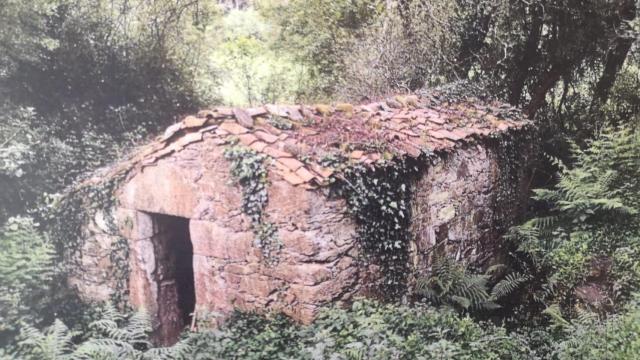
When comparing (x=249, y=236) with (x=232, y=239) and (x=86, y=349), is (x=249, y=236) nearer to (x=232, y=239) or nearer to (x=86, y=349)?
(x=232, y=239)

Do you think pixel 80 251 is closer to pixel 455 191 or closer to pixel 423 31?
pixel 455 191

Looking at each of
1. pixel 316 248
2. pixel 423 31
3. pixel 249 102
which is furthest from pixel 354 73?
pixel 316 248

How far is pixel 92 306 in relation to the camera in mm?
6090

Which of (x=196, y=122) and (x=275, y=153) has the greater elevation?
(x=196, y=122)

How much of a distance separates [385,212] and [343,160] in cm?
74

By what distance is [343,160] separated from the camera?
16.5 ft

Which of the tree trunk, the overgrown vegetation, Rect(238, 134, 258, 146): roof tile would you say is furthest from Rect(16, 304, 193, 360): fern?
the tree trunk

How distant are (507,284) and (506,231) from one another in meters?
1.83

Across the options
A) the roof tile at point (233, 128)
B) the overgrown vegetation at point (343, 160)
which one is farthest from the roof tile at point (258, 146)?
the roof tile at point (233, 128)

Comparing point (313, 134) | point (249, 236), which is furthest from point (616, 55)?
point (249, 236)

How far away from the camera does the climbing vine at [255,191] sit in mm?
4863

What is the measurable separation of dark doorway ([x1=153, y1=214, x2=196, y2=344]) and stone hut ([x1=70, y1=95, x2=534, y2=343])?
1 centimetres

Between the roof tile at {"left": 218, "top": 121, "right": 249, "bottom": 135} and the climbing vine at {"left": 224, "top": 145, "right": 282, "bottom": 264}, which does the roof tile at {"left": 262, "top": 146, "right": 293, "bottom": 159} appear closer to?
the climbing vine at {"left": 224, "top": 145, "right": 282, "bottom": 264}

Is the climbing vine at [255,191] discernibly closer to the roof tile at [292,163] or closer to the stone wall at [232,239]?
the stone wall at [232,239]
